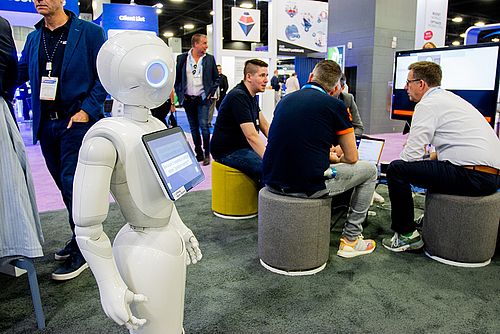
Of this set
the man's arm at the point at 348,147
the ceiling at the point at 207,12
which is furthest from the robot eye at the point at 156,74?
the ceiling at the point at 207,12

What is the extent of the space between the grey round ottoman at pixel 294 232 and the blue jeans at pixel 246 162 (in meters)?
0.70

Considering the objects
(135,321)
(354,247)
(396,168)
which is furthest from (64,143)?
(396,168)

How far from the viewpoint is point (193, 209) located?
3.44 meters

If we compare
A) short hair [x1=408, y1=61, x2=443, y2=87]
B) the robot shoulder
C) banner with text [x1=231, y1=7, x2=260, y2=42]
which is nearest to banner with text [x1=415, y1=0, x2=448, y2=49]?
banner with text [x1=231, y1=7, x2=260, y2=42]

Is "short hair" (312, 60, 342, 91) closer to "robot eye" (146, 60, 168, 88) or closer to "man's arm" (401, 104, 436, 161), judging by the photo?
"man's arm" (401, 104, 436, 161)

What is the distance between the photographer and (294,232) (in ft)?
7.20

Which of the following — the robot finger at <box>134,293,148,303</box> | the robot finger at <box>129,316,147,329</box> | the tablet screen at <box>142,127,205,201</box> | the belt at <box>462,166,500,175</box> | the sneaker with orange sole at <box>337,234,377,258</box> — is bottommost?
the sneaker with orange sole at <box>337,234,377,258</box>

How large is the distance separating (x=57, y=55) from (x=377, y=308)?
1.94 metres

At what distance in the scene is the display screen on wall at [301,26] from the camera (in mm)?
7699

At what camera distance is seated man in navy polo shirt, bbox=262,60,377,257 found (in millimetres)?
2180

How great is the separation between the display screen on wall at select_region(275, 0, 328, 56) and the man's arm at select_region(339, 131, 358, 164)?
5.37 m

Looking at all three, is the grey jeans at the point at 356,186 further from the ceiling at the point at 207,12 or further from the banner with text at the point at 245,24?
the ceiling at the point at 207,12

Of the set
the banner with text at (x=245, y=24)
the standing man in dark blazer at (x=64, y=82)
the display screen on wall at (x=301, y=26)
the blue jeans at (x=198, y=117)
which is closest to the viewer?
the standing man in dark blazer at (x=64, y=82)

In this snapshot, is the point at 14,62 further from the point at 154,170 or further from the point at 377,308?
the point at 377,308
